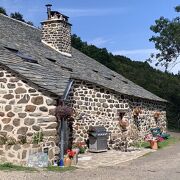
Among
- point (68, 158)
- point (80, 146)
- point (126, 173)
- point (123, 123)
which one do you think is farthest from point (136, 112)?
point (126, 173)

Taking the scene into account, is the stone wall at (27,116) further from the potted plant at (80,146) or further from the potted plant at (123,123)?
the potted plant at (123,123)

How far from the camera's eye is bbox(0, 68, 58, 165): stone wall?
12656 mm

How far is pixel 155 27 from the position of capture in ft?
123

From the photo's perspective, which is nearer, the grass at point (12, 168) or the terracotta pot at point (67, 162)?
the grass at point (12, 168)

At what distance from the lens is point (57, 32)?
78.8 ft

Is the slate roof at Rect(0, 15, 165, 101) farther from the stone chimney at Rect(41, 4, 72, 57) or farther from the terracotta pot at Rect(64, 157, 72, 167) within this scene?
the terracotta pot at Rect(64, 157, 72, 167)

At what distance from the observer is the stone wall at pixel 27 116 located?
1266cm

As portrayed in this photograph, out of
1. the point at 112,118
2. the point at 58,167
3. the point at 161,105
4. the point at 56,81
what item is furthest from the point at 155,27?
the point at 58,167

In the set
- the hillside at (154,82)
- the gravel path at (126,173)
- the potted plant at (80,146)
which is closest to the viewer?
the gravel path at (126,173)

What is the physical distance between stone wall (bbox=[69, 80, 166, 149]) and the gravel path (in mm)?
3444

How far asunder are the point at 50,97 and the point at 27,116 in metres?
0.91

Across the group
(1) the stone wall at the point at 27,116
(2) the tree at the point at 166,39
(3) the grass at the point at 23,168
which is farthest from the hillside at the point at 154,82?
(3) the grass at the point at 23,168

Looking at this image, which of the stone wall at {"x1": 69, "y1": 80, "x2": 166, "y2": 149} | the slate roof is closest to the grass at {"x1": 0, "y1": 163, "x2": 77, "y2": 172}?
the slate roof

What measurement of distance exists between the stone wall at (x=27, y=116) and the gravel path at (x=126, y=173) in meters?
1.63
